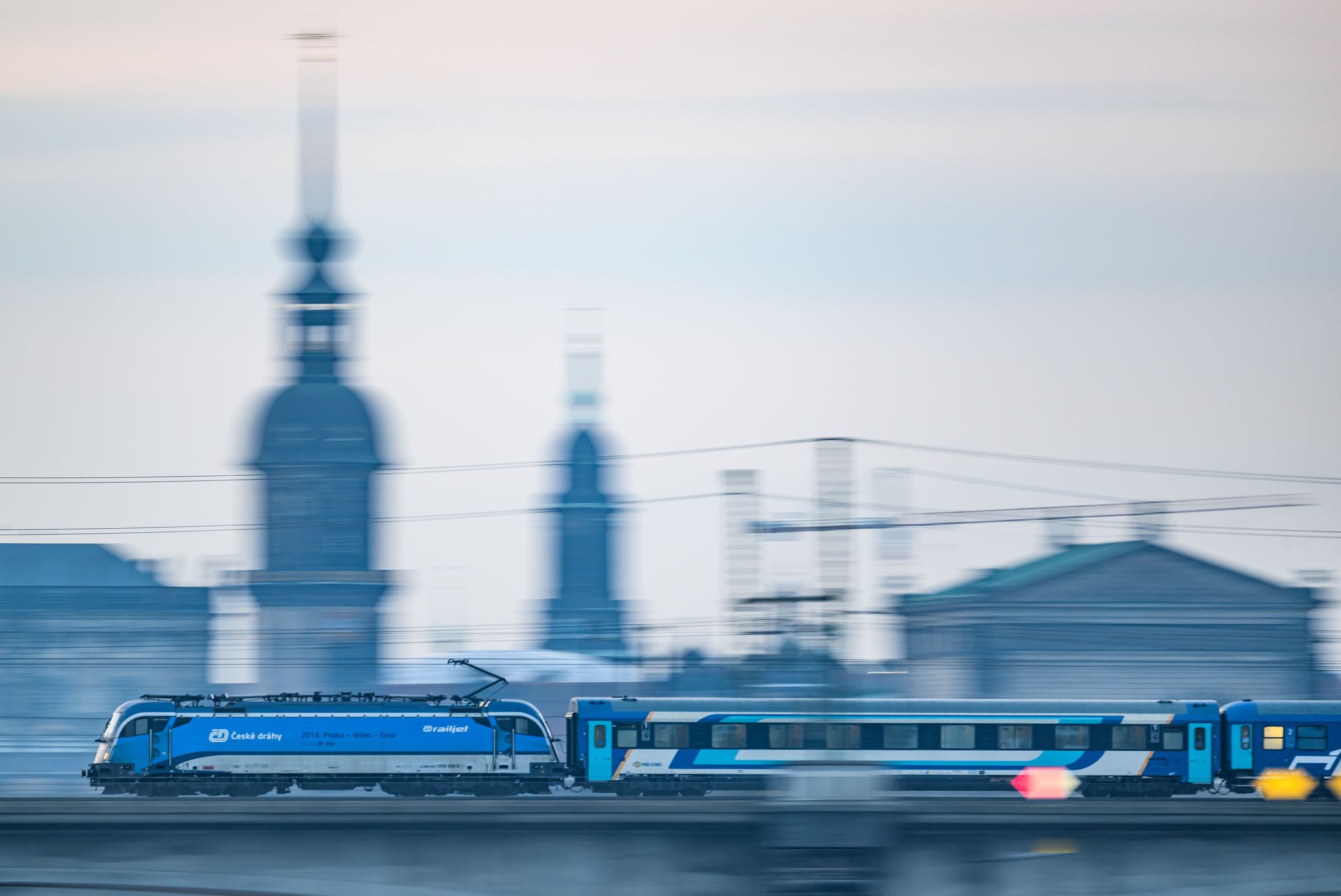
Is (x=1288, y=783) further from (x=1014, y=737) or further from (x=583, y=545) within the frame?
(x=583, y=545)

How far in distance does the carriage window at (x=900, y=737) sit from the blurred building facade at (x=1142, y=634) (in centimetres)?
4642

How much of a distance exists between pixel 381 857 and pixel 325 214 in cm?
10701

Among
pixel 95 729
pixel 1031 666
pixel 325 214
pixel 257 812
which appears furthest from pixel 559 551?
pixel 257 812

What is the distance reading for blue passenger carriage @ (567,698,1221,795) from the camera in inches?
2194

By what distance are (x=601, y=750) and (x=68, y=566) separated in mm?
102098

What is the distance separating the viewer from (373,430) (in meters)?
130

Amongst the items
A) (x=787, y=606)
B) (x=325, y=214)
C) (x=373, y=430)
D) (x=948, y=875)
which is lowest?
(x=948, y=875)

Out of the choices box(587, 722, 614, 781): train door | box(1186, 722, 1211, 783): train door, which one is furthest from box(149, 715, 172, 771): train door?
box(1186, 722, 1211, 783): train door

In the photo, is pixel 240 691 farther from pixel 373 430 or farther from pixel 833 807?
pixel 833 807

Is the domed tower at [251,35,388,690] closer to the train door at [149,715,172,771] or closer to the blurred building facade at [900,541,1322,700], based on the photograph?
the blurred building facade at [900,541,1322,700]

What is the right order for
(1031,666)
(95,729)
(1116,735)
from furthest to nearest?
(95,729) → (1031,666) → (1116,735)

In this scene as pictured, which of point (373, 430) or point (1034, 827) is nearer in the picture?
point (1034, 827)

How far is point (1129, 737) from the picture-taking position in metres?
56.4

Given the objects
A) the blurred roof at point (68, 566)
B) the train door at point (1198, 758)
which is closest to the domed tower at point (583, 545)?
the blurred roof at point (68, 566)
